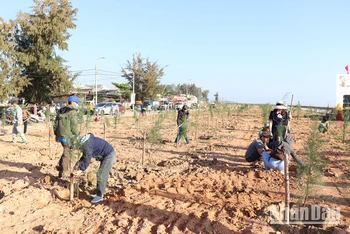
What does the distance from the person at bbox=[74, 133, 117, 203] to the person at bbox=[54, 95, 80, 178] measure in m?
0.67

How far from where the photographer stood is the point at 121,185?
5605 mm

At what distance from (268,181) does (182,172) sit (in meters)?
1.80

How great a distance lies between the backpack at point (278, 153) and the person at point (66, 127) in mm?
3634

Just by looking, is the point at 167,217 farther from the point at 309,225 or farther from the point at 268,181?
the point at 268,181

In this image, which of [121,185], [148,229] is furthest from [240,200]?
[121,185]

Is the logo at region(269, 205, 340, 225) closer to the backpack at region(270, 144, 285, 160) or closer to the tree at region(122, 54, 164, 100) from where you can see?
the backpack at region(270, 144, 285, 160)

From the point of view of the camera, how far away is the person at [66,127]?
539cm

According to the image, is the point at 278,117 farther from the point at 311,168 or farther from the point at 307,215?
the point at 307,215

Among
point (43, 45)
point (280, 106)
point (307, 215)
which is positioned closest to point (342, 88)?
point (280, 106)

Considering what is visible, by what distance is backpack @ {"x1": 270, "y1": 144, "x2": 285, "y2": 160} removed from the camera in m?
5.48

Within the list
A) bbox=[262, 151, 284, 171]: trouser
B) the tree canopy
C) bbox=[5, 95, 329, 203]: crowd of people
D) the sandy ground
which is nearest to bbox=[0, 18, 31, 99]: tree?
the tree canopy

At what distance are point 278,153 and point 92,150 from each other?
3.33 meters

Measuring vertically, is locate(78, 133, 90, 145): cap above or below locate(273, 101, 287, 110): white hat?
below

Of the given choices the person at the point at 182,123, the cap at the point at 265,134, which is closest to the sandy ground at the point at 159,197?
the cap at the point at 265,134
